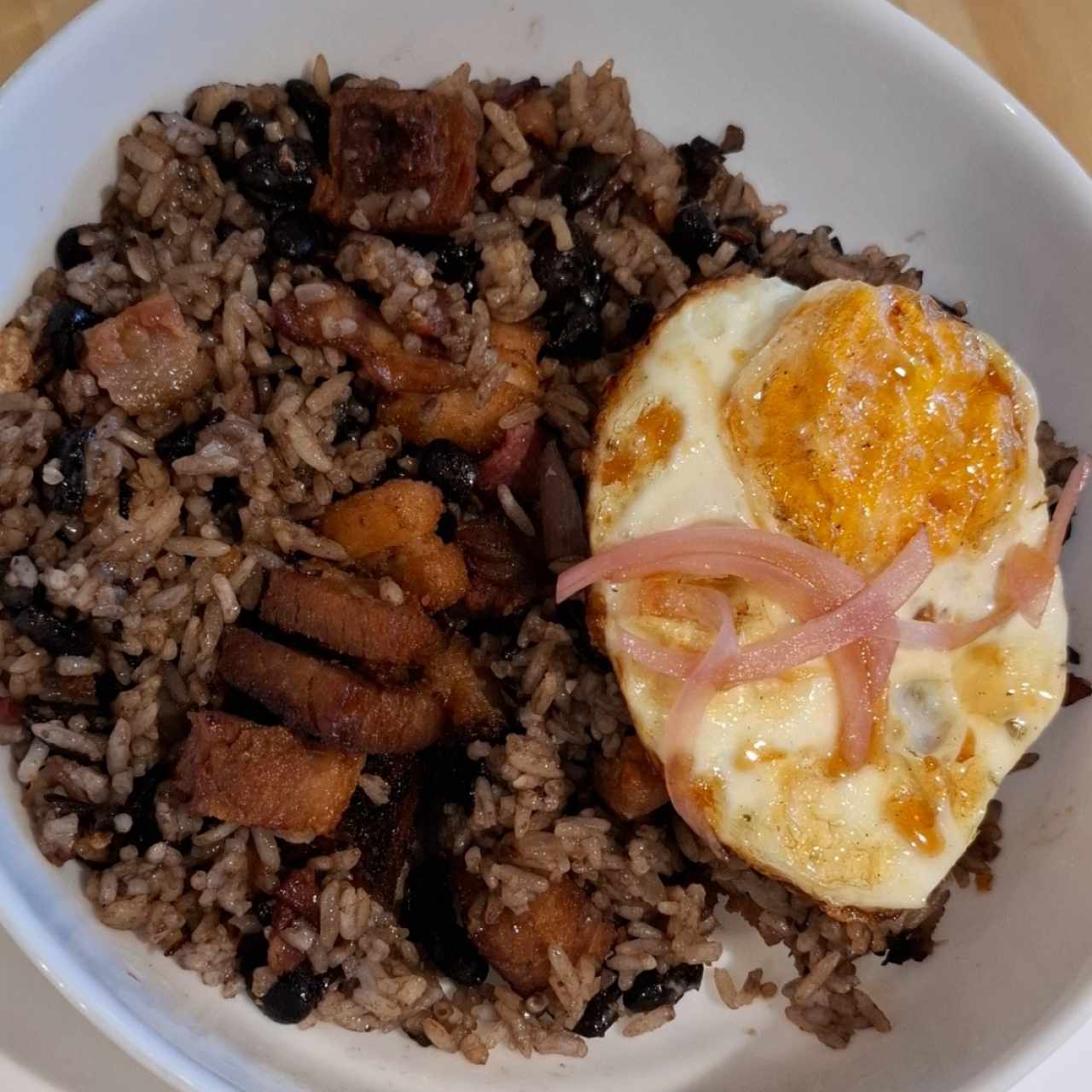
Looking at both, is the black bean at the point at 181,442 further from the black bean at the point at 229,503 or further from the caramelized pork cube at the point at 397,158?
the caramelized pork cube at the point at 397,158

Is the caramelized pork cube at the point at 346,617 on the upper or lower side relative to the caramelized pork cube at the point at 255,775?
upper

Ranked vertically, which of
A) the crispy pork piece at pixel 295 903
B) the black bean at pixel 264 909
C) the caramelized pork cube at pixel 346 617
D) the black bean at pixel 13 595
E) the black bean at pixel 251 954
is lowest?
the black bean at pixel 251 954

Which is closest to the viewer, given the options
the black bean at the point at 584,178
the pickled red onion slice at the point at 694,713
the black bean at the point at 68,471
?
the pickled red onion slice at the point at 694,713

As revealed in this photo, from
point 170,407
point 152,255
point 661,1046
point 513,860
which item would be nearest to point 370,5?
point 152,255

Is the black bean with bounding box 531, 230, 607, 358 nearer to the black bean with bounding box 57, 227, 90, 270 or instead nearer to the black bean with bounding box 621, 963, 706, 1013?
the black bean with bounding box 57, 227, 90, 270

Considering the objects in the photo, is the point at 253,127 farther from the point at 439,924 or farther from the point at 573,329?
the point at 439,924

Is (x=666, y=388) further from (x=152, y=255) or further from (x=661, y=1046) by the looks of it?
(x=661, y=1046)

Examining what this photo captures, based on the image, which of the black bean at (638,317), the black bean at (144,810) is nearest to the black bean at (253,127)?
the black bean at (638,317)
